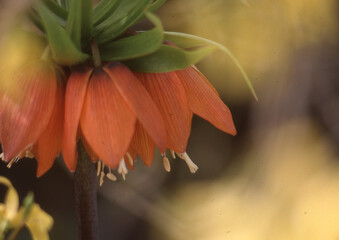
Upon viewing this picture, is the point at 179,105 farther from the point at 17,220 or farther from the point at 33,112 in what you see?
the point at 17,220

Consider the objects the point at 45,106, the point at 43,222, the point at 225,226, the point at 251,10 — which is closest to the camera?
the point at 45,106

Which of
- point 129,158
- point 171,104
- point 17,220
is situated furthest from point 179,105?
point 17,220

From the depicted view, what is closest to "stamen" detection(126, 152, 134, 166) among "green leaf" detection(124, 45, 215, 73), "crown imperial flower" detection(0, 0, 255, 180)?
"crown imperial flower" detection(0, 0, 255, 180)

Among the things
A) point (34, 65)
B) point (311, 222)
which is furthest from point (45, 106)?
point (311, 222)

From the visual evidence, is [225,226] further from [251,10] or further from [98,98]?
[98,98]

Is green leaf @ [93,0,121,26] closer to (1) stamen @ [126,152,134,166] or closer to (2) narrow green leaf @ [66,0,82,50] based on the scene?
(2) narrow green leaf @ [66,0,82,50]
